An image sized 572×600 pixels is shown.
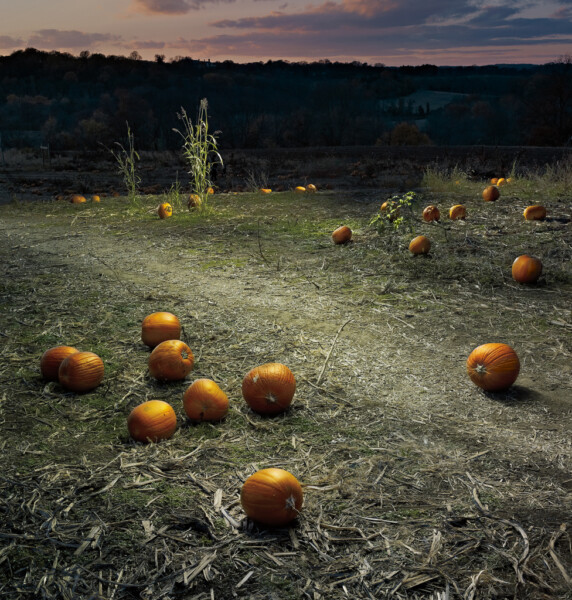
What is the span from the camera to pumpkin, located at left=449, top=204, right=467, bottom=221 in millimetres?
7715

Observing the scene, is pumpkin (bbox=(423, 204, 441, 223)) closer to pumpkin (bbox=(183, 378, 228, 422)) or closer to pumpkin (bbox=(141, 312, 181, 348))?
pumpkin (bbox=(141, 312, 181, 348))

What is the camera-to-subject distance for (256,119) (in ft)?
131

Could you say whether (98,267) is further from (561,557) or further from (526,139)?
(526,139)

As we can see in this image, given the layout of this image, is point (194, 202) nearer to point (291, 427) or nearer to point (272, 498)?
point (291, 427)

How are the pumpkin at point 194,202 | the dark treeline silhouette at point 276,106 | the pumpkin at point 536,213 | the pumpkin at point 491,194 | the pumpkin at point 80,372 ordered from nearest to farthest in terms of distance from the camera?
the pumpkin at point 80,372 < the pumpkin at point 536,213 < the pumpkin at point 491,194 < the pumpkin at point 194,202 < the dark treeline silhouette at point 276,106

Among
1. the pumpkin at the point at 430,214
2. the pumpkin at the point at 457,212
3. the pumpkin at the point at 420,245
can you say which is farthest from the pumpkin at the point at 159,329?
the pumpkin at the point at 457,212

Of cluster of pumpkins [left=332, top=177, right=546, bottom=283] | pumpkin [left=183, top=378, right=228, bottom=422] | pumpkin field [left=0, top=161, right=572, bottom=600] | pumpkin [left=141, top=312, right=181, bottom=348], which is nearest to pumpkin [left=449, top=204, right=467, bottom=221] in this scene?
cluster of pumpkins [left=332, top=177, right=546, bottom=283]

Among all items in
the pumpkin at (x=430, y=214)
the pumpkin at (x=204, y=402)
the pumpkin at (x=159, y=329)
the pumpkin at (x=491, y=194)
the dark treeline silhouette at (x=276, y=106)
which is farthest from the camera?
the dark treeline silhouette at (x=276, y=106)

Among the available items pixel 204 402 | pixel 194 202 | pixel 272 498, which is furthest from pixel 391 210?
pixel 272 498

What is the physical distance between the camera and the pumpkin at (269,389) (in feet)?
10.5

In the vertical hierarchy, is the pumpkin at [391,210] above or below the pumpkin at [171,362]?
above

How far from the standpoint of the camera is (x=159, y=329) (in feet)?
13.3

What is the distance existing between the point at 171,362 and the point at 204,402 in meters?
0.57

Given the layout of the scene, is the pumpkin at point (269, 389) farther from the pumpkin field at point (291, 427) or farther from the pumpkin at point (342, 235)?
the pumpkin at point (342, 235)
